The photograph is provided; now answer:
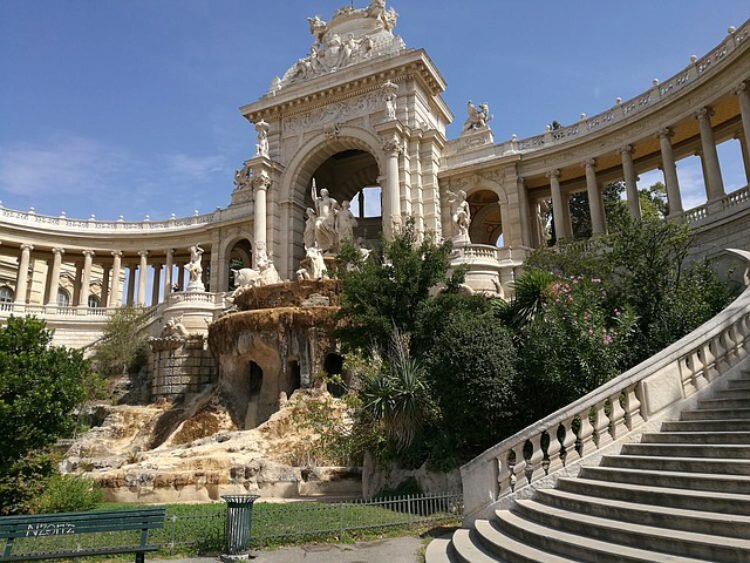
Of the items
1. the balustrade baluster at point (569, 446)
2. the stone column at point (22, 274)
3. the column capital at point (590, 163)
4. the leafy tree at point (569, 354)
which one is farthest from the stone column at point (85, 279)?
the balustrade baluster at point (569, 446)

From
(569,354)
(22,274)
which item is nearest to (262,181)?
(22,274)

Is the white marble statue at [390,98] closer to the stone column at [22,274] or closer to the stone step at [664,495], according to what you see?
the stone step at [664,495]

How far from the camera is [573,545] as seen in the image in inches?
240

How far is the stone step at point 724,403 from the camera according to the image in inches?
325

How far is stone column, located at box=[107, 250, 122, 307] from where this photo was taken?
4412cm

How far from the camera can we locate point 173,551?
8.50 meters

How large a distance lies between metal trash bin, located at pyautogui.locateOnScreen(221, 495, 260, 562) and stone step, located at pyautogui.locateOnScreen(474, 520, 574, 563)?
10.7 feet

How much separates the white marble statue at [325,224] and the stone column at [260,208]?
4.32 meters

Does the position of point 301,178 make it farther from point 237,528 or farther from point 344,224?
point 237,528

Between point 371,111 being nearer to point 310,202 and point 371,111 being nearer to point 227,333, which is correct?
point 310,202

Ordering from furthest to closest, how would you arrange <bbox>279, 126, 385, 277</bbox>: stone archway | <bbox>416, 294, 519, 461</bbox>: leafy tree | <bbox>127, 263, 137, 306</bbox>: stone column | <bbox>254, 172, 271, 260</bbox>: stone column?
<bbox>127, 263, 137, 306</bbox>: stone column → <bbox>279, 126, 385, 277</bbox>: stone archway → <bbox>254, 172, 271, 260</bbox>: stone column → <bbox>416, 294, 519, 461</bbox>: leafy tree

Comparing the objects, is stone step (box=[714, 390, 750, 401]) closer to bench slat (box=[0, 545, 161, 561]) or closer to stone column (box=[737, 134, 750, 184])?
bench slat (box=[0, 545, 161, 561])

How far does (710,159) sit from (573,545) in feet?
80.9

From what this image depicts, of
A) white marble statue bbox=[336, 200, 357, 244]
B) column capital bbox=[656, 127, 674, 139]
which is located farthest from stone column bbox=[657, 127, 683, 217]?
white marble statue bbox=[336, 200, 357, 244]
